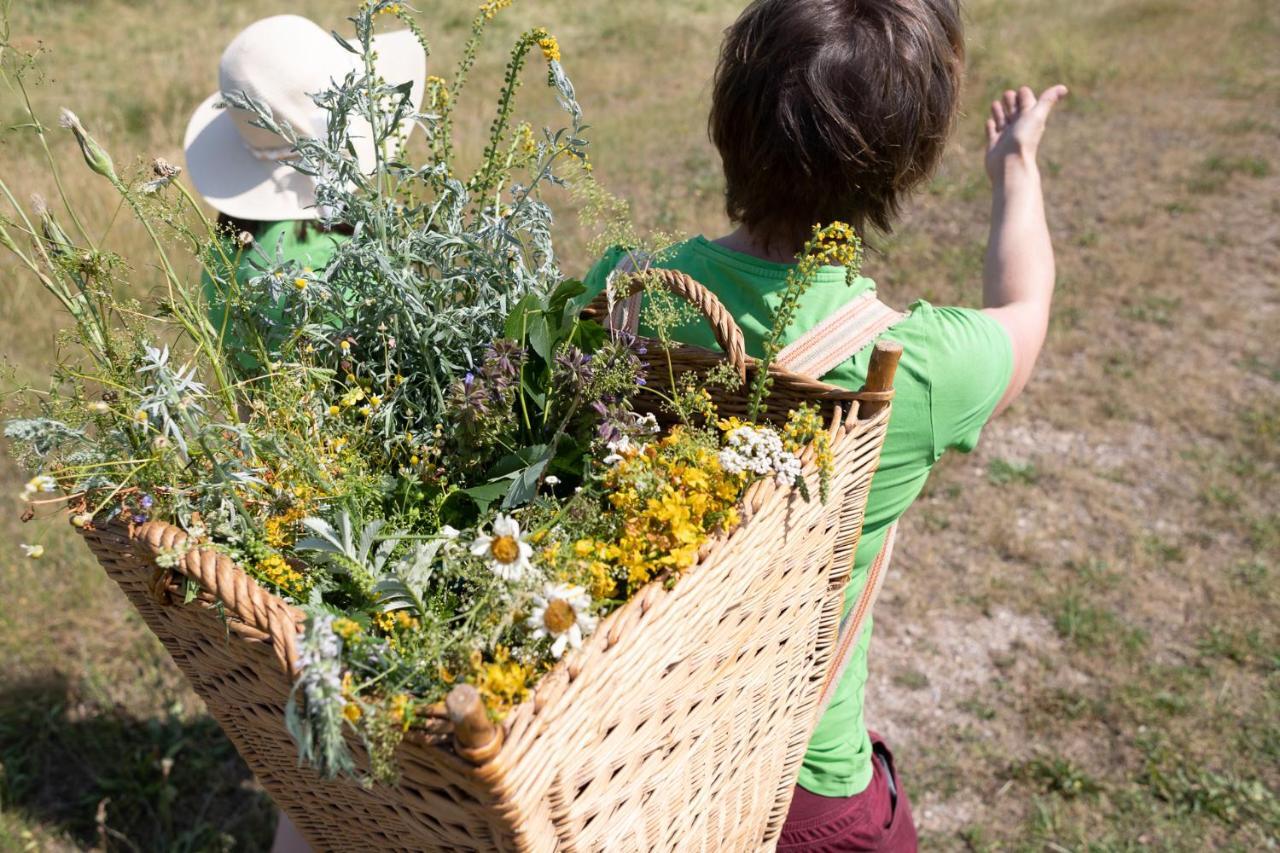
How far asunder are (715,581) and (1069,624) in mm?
2561

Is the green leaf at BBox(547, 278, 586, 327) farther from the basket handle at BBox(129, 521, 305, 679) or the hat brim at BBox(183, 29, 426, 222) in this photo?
the hat brim at BBox(183, 29, 426, 222)

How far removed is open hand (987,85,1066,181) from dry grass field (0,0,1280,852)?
0.62 ft

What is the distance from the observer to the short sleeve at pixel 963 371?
143 cm

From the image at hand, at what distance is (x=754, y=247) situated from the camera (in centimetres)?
158

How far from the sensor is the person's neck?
155 centimetres

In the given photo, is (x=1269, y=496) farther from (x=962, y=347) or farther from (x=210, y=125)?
(x=210, y=125)

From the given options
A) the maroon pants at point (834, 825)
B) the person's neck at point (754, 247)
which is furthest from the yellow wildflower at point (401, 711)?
the maroon pants at point (834, 825)

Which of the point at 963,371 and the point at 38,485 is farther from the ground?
the point at 38,485

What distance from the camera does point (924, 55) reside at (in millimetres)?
1405

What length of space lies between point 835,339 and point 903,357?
4.1 inches

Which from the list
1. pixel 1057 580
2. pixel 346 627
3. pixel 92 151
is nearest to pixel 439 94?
pixel 92 151

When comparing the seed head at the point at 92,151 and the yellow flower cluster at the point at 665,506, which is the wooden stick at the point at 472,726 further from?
the seed head at the point at 92,151

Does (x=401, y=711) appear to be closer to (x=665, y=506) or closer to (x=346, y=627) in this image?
(x=346, y=627)

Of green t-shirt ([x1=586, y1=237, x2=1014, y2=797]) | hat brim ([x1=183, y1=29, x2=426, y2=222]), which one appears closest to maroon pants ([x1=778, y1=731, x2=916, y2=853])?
green t-shirt ([x1=586, y1=237, x2=1014, y2=797])
